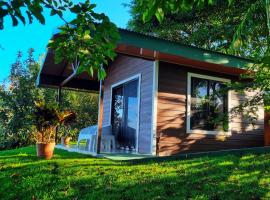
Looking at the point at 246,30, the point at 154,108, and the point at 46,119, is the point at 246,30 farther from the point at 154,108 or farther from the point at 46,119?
the point at 46,119

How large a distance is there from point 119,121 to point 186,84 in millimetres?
2624

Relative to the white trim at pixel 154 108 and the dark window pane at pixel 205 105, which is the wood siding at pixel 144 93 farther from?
the dark window pane at pixel 205 105

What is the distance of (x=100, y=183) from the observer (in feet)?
16.3

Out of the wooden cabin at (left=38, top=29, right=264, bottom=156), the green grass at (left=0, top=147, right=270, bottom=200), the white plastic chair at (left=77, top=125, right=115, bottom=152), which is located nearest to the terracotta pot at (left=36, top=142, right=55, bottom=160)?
the green grass at (left=0, top=147, right=270, bottom=200)

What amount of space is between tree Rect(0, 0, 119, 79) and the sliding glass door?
6270mm

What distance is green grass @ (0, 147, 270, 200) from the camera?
4477mm

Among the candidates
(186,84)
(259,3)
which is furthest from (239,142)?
(259,3)

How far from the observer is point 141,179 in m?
5.16

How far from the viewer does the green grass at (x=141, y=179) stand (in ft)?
14.7

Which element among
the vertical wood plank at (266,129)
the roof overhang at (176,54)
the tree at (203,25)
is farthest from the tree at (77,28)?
the tree at (203,25)

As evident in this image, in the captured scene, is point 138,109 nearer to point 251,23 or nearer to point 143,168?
point 143,168

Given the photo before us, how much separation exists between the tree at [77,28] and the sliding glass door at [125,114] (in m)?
6.27

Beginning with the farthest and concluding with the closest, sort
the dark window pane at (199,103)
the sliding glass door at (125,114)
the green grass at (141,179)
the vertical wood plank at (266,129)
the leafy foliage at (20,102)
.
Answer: the leafy foliage at (20,102)
the vertical wood plank at (266,129)
the sliding glass door at (125,114)
the dark window pane at (199,103)
the green grass at (141,179)

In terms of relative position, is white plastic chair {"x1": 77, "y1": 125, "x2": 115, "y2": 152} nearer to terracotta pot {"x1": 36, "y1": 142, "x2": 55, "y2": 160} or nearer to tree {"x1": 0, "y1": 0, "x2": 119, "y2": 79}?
terracotta pot {"x1": 36, "y1": 142, "x2": 55, "y2": 160}
